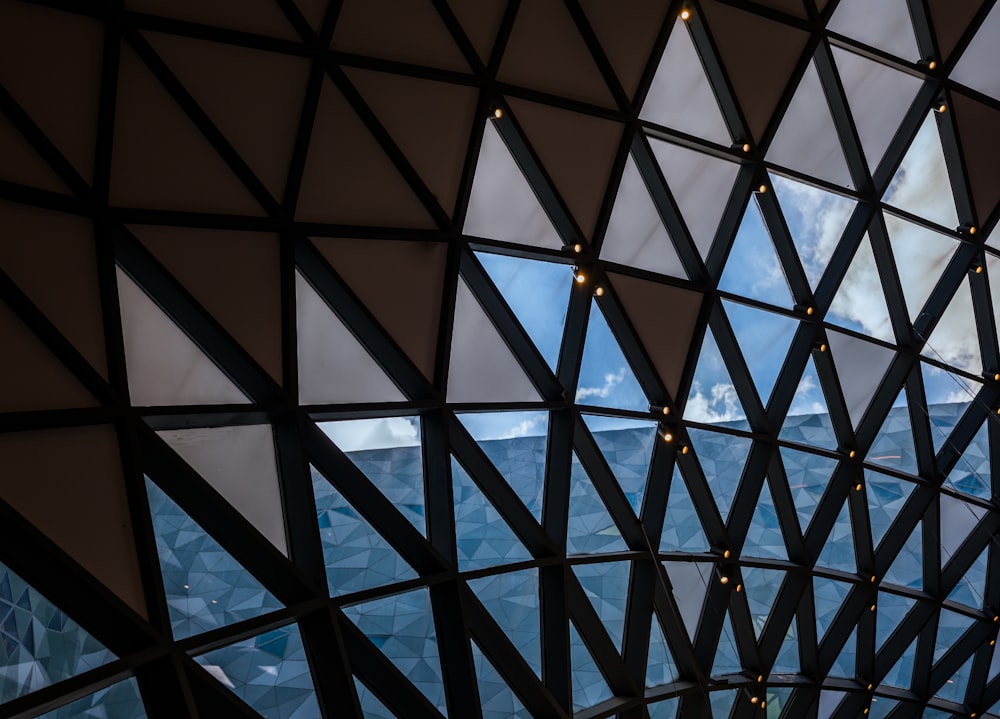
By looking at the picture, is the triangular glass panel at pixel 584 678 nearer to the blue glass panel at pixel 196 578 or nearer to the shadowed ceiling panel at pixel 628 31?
the blue glass panel at pixel 196 578

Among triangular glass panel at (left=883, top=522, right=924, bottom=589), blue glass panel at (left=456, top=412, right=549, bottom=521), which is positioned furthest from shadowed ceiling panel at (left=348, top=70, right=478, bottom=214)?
triangular glass panel at (left=883, top=522, right=924, bottom=589)

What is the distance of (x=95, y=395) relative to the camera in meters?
11.9

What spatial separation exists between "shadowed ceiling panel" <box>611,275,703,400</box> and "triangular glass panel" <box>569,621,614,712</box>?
24.7ft

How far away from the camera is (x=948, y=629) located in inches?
1251

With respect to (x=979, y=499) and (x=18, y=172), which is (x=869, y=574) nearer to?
(x=979, y=499)

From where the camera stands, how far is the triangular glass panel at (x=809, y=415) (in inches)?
997

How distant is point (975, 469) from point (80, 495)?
32845 mm

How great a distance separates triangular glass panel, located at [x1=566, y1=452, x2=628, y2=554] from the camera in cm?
2056

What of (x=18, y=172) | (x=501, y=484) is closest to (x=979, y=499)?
(x=501, y=484)

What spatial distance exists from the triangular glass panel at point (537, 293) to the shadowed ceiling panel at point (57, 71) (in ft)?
29.4

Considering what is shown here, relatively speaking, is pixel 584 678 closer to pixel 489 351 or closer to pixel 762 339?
pixel 489 351

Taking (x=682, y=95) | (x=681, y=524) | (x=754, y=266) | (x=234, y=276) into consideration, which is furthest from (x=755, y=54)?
(x=234, y=276)

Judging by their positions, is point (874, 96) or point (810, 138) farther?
point (874, 96)

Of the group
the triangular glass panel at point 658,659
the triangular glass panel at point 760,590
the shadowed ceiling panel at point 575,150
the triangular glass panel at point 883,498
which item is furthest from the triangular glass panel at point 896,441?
the shadowed ceiling panel at point 575,150
